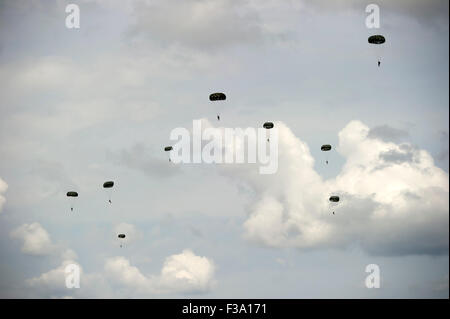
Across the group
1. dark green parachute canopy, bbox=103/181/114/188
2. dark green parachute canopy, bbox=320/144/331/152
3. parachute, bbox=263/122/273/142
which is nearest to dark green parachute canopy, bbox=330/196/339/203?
dark green parachute canopy, bbox=320/144/331/152

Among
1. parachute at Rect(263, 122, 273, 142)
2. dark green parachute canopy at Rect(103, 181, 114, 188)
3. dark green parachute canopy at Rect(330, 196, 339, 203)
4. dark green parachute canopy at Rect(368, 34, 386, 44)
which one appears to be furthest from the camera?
dark green parachute canopy at Rect(330, 196, 339, 203)

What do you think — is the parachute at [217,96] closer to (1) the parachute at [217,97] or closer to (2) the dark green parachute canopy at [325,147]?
(1) the parachute at [217,97]

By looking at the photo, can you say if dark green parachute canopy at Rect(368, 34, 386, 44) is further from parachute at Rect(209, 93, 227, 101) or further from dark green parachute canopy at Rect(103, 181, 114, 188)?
dark green parachute canopy at Rect(103, 181, 114, 188)

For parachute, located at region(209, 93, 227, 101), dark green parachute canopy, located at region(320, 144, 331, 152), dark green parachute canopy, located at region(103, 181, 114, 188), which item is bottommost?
dark green parachute canopy, located at region(103, 181, 114, 188)

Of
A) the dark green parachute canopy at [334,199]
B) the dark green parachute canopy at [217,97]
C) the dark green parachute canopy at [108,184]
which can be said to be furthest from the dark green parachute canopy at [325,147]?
the dark green parachute canopy at [108,184]

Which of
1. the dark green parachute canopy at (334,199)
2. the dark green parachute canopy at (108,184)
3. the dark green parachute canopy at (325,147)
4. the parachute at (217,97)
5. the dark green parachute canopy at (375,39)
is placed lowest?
the dark green parachute canopy at (334,199)

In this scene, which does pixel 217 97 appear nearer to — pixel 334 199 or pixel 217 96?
pixel 217 96

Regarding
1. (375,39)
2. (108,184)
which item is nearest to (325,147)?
(375,39)

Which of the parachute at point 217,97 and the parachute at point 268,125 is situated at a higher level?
the parachute at point 217,97

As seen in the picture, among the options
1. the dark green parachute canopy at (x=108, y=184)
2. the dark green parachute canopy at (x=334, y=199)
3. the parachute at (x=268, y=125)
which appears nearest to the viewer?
the parachute at (x=268, y=125)
